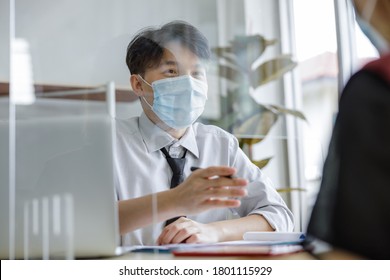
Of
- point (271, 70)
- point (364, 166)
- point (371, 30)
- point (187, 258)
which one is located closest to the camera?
point (364, 166)

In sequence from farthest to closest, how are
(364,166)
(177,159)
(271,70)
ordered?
(271,70) → (177,159) → (364,166)

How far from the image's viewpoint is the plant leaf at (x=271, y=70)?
1.44 metres

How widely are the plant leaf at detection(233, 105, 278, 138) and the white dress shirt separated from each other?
0.05 metres

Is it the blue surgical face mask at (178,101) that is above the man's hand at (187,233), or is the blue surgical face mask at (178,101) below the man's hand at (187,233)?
above

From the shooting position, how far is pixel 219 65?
142cm

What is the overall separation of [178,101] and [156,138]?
99 millimetres

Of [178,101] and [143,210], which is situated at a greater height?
[178,101]

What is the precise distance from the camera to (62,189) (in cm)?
132

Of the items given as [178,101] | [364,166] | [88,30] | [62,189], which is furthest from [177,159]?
[364,166]

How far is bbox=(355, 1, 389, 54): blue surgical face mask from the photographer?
2.94 ft

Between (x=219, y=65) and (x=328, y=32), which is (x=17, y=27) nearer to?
(x=219, y=65)

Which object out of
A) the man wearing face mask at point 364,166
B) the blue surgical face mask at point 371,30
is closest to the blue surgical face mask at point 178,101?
the blue surgical face mask at point 371,30

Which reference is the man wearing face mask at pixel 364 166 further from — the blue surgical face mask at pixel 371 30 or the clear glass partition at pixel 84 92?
the clear glass partition at pixel 84 92

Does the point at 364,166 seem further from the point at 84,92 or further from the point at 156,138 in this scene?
the point at 84,92
